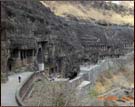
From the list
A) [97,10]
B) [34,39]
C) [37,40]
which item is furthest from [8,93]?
[97,10]

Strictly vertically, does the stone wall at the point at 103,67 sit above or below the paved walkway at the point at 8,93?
below

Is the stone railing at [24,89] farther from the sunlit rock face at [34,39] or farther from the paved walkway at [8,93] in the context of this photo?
the sunlit rock face at [34,39]

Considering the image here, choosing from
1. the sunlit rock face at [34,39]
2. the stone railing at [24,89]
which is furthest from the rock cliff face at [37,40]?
the stone railing at [24,89]

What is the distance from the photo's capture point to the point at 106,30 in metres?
76.9

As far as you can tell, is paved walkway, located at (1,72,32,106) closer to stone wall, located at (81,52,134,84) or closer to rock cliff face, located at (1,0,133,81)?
rock cliff face, located at (1,0,133,81)

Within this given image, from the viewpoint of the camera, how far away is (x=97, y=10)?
10944cm

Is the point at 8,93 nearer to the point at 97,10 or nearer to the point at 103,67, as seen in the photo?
the point at 103,67

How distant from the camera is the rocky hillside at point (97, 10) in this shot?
315 ft

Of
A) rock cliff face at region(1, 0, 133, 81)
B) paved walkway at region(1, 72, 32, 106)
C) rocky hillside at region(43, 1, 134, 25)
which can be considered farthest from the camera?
rocky hillside at region(43, 1, 134, 25)

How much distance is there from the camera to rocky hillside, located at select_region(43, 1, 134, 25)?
9606 centimetres

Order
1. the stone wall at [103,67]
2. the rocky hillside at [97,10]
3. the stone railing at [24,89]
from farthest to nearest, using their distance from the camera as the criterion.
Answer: the rocky hillside at [97,10] < the stone wall at [103,67] < the stone railing at [24,89]

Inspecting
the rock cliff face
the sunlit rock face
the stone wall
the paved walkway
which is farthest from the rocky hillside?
the paved walkway

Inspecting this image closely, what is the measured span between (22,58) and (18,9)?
5.40m

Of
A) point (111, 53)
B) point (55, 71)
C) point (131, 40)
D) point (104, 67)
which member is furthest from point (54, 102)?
point (131, 40)
